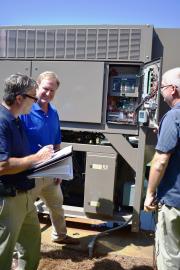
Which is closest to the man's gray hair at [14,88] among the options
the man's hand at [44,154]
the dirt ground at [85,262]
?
the man's hand at [44,154]

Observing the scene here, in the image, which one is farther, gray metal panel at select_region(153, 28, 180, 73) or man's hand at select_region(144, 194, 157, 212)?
gray metal panel at select_region(153, 28, 180, 73)

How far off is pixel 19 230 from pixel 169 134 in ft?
4.16

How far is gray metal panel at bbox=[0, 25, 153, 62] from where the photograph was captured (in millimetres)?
4309

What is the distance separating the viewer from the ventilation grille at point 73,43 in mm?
4348

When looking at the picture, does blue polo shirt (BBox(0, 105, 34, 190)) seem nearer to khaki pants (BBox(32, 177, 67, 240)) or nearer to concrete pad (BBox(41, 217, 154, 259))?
khaki pants (BBox(32, 177, 67, 240))

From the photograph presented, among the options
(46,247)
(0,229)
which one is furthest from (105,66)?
(0,229)

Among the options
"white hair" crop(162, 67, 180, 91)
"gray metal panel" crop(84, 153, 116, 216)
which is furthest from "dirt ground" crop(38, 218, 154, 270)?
"white hair" crop(162, 67, 180, 91)

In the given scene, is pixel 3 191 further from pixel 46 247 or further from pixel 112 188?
pixel 112 188

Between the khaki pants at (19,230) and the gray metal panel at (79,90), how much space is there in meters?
1.81

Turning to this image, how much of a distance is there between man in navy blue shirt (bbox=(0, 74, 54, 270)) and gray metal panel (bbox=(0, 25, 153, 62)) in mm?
2132

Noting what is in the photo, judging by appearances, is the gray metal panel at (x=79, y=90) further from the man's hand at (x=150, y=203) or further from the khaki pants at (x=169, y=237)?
the khaki pants at (x=169, y=237)

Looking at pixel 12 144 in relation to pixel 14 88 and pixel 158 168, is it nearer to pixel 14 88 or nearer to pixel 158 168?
pixel 14 88

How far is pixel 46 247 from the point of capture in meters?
3.97

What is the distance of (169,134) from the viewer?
248 centimetres
